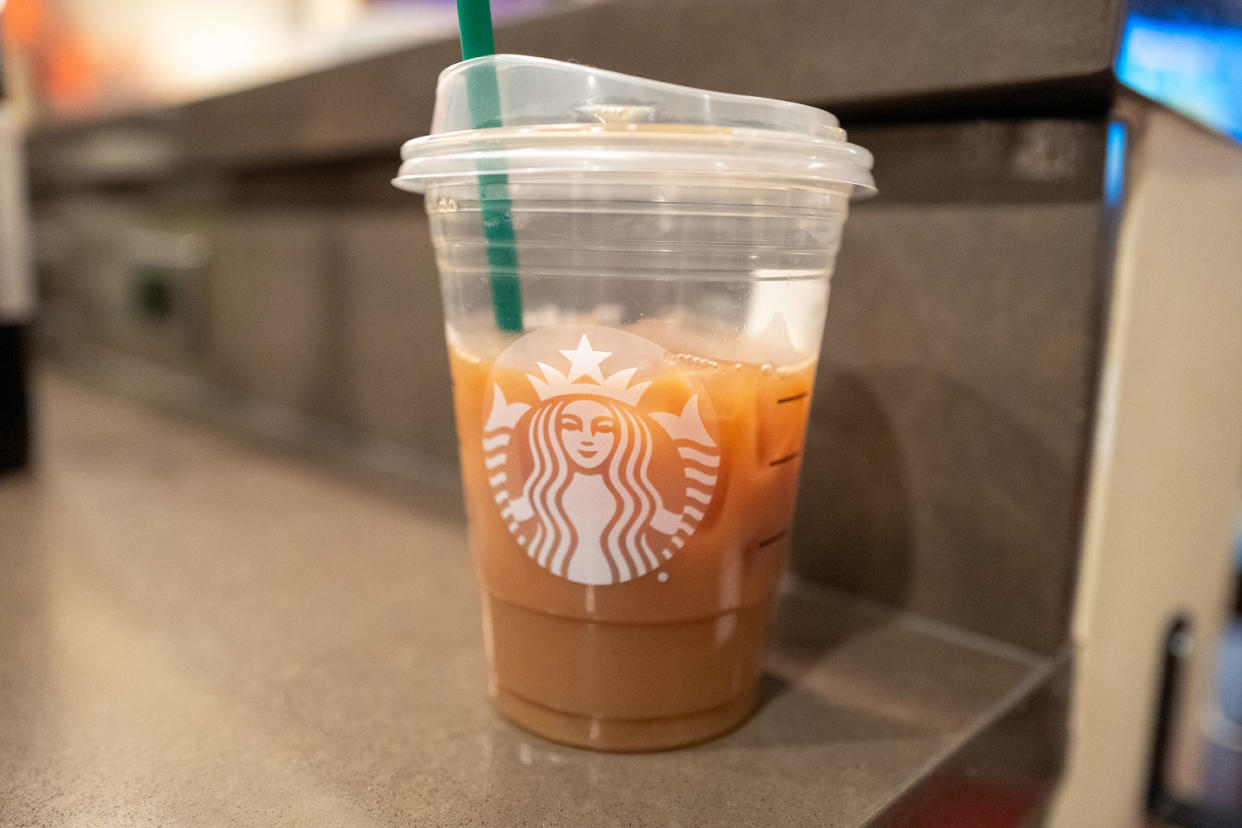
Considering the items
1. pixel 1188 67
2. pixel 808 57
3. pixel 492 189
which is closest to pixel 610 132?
pixel 492 189

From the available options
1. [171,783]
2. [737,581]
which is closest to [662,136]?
[737,581]

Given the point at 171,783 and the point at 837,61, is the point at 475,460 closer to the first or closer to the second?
the point at 171,783

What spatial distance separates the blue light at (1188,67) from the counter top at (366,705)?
0.34 meters

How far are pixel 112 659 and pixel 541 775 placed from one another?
0.93ft

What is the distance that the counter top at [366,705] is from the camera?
403 mm

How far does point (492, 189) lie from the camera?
0.41m

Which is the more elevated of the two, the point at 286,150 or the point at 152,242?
the point at 286,150

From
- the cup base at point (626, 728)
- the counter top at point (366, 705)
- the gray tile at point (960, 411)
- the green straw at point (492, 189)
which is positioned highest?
the green straw at point (492, 189)

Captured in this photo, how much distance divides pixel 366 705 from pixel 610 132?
326mm

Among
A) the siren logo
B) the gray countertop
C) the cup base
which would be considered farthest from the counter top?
the gray countertop

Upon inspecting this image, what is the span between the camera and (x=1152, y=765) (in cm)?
66

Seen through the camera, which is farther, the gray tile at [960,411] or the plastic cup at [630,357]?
the gray tile at [960,411]

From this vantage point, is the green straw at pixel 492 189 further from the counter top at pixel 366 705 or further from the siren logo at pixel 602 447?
the counter top at pixel 366 705

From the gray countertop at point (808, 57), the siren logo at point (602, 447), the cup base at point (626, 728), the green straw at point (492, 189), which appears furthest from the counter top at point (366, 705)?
the gray countertop at point (808, 57)
